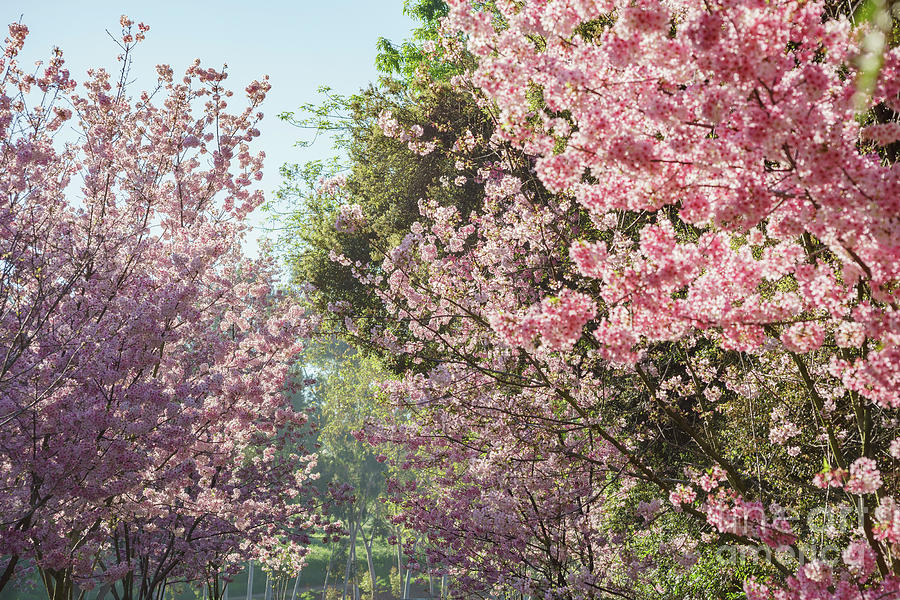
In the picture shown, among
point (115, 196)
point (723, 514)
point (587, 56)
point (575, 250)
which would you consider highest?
point (115, 196)

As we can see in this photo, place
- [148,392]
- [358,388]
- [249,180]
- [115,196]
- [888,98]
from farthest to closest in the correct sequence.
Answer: [358,388]
[249,180]
[115,196]
[148,392]
[888,98]

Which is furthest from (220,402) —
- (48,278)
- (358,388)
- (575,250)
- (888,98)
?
(358,388)

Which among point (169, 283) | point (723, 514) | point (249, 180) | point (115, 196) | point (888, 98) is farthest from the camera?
point (249, 180)

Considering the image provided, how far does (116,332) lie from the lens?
5.92 meters

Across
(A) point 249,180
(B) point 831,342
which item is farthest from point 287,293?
(B) point 831,342

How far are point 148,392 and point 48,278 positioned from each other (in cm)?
160

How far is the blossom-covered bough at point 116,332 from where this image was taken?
5.64 m

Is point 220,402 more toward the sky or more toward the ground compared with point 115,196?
more toward the ground

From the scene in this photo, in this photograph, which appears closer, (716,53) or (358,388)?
(716,53)

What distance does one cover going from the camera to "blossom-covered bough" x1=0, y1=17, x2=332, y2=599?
5.64 m

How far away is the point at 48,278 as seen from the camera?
6348 millimetres

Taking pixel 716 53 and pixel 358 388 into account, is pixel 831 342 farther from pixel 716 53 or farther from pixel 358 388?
pixel 358 388

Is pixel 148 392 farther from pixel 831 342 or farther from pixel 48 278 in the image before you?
pixel 831 342

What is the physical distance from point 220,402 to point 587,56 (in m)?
5.76
